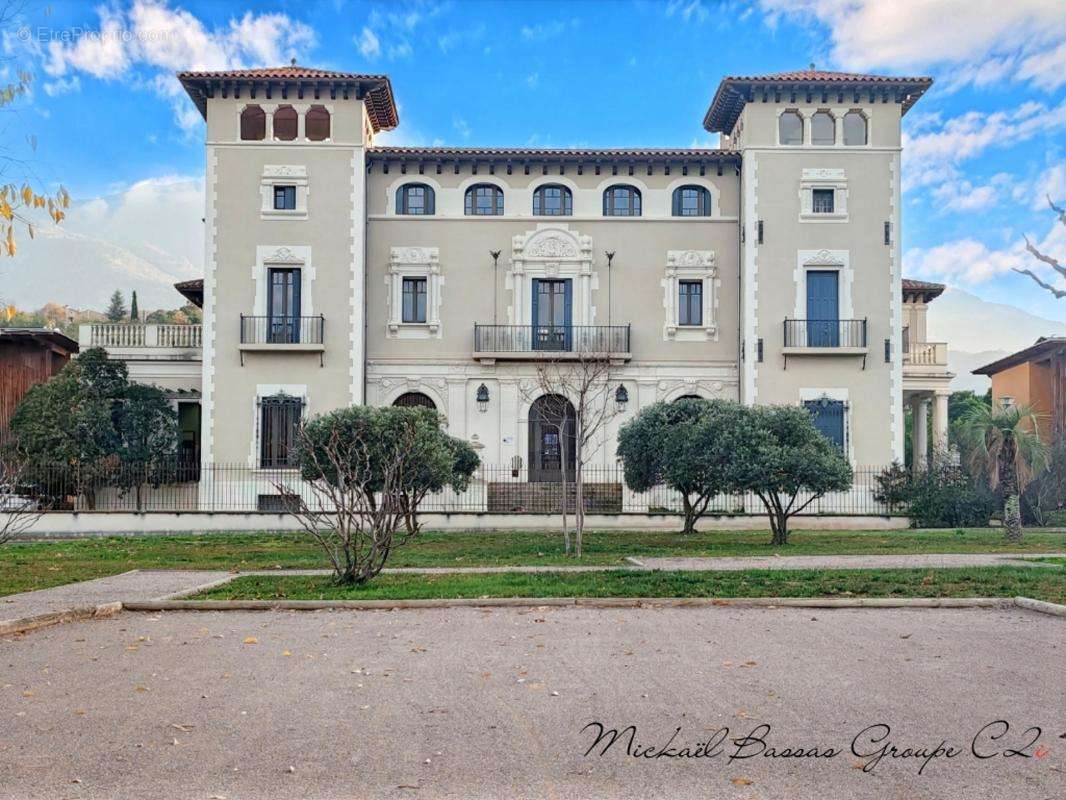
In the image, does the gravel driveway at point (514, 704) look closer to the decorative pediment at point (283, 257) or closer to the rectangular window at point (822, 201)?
the decorative pediment at point (283, 257)

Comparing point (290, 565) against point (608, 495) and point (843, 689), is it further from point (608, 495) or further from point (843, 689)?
point (608, 495)

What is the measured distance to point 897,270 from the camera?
99.8ft

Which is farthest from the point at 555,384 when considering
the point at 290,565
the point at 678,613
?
the point at 678,613

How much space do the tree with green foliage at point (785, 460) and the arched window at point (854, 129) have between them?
44.7ft

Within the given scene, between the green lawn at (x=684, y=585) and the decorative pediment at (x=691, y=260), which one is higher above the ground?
the decorative pediment at (x=691, y=260)

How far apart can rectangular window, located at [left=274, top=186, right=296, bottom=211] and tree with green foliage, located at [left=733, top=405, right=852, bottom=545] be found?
16.4m

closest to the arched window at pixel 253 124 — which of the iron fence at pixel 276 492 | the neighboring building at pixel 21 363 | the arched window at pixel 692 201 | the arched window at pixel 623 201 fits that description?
the neighboring building at pixel 21 363

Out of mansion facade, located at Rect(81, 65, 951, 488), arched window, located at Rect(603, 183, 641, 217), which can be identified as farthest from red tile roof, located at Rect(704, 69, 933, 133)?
arched window, located at Rect(603, 183, 641, 217)

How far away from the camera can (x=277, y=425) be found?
30.0m

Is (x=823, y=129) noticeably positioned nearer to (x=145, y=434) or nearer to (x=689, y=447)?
(x=689, y=447)

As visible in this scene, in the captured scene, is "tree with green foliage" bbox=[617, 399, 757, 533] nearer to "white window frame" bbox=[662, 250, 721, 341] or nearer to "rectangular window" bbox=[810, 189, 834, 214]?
"white window frame" bbox=[662, 250, 721, 341]

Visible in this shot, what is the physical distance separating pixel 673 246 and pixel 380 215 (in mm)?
8794

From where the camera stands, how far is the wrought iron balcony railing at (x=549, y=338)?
1222 inches

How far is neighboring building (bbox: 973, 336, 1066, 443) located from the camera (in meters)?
34.8
